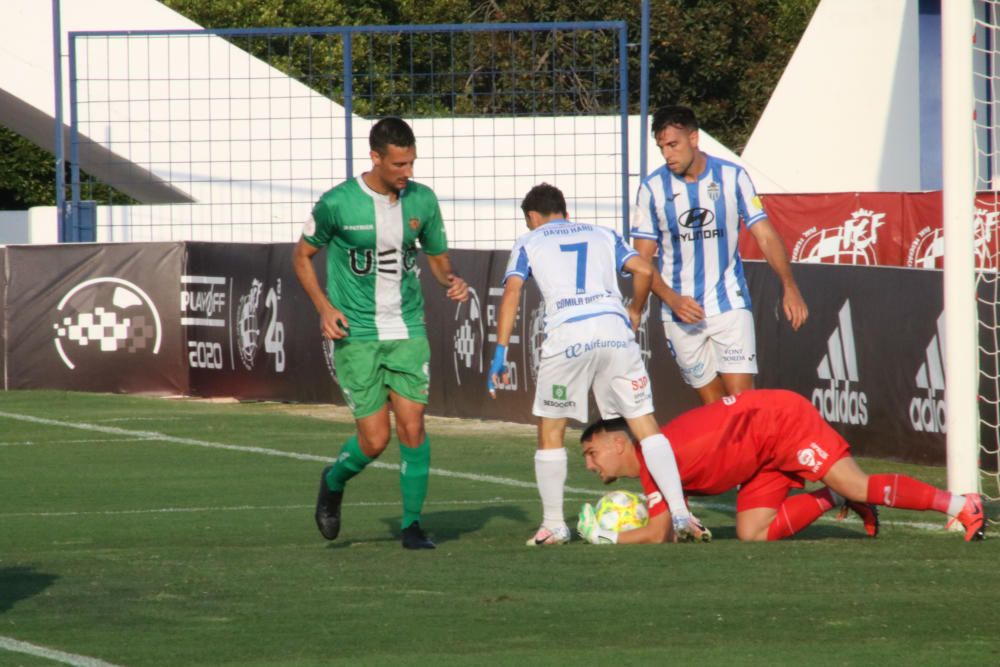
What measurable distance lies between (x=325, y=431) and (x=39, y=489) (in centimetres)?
392

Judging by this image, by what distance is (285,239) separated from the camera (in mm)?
23656

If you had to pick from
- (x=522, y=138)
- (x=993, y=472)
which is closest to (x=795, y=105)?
(x=522, y=138)

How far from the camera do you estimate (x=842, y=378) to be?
42.7 feet

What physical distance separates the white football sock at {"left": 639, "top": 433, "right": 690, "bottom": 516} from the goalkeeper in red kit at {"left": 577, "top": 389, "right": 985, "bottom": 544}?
8 cm

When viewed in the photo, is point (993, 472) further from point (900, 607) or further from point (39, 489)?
point (39, 489)

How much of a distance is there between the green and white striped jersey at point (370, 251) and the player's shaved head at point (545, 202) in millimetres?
514

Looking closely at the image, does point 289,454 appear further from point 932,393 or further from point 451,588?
point 451,588

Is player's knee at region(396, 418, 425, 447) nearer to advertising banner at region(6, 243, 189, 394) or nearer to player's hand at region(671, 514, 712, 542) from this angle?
player's hand at region(671, 514, 712, 542)

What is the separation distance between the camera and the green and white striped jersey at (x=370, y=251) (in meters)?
8.66

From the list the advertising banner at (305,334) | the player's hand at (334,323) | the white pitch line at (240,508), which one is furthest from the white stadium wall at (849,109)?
Answer: the player's hand at (334,323)

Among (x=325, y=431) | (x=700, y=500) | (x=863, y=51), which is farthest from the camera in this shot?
(x=863, y=51)

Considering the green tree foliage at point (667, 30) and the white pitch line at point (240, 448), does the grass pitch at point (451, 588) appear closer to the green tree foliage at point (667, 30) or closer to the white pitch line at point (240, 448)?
the white pitch line at point (240, 448)

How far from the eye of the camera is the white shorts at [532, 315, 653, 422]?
856 cm

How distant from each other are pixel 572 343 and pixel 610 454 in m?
0.56
